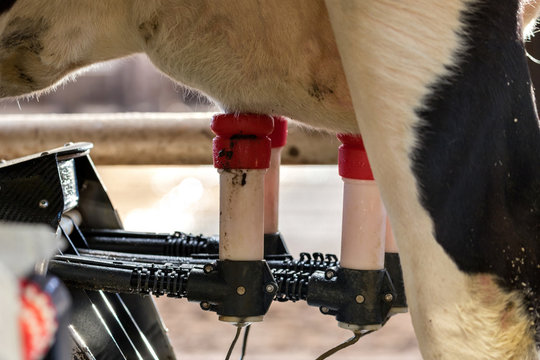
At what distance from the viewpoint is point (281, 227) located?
3355 millimetres

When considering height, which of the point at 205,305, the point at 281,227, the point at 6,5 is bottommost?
the point at 281,227

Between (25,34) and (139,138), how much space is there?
2.09ft

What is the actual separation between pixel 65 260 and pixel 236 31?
1.08 ft

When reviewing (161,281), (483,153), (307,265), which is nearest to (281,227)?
(307,265)

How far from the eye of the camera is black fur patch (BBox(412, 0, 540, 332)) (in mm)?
700

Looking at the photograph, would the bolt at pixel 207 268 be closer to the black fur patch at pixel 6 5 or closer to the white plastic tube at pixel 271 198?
the white plastic tube at pixel 271 198

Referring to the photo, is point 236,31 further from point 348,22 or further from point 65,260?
point 65,260

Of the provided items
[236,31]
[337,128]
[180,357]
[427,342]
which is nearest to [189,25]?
[236,31]

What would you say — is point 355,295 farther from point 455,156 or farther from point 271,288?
point 455,156

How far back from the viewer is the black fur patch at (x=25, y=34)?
94 cm

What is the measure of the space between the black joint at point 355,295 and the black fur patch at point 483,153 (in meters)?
0.21

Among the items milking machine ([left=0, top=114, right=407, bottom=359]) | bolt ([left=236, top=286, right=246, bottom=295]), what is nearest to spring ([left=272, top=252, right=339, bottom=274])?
milking machine ([left=0, top=114, right=407, bottom=359])

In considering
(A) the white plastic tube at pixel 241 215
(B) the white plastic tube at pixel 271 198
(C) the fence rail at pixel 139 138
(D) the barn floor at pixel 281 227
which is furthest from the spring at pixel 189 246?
(D) the barn floor at pixel 281 227

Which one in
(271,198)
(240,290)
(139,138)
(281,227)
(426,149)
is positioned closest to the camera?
(426,149)
